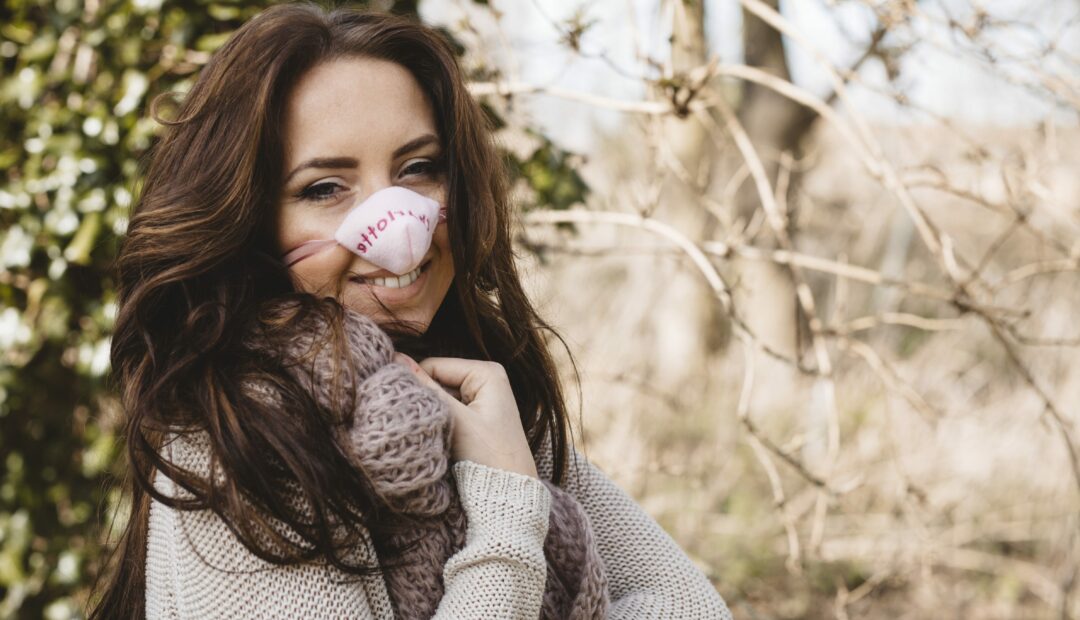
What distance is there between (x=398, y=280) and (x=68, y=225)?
1562 mm

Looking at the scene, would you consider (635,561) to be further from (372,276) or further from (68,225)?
(68,225)

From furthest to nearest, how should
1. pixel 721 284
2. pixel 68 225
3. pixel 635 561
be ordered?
pixel 68 225
pixel 721 284
pixel 635 561

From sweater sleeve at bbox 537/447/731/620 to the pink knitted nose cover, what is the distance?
19.1 inches

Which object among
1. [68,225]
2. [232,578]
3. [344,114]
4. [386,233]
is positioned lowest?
[68,225]

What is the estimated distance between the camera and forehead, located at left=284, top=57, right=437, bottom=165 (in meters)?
1.42

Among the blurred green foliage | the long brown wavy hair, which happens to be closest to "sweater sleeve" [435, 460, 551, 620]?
the long brown wavy hair

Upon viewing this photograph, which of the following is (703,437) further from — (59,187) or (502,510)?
(502,510)

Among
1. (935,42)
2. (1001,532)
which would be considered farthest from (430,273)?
(1001,532)

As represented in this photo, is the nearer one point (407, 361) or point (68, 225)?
point (407, 361)

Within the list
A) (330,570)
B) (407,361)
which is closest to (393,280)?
(407,361)

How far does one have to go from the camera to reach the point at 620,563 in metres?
1.65

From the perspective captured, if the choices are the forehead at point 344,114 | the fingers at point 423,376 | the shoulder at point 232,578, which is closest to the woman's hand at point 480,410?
the fingers at point 423,376

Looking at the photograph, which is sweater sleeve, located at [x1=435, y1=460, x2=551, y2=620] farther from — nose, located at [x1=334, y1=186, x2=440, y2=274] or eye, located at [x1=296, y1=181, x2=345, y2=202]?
eye, located at [x1=296, y1=181, x2=345, y2=202]

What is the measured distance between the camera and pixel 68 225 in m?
2.61
